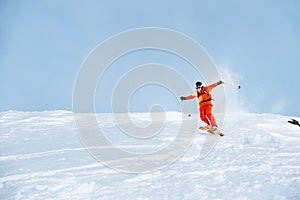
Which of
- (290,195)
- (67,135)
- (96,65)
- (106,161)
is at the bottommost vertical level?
(290,195)

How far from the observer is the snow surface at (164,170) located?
28.4 feet

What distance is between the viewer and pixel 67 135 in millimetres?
16453

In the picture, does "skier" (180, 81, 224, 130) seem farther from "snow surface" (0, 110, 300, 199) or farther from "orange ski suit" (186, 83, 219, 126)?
"snow surface" (0, 110, 300, 199)

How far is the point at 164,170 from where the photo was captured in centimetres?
1035

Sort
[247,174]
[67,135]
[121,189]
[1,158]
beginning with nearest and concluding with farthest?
[121,189] → [247,174] → [1,158] → [67,135]

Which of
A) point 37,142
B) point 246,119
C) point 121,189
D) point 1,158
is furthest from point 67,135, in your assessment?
point 246,119

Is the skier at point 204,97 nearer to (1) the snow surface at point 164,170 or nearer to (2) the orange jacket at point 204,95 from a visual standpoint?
(2) the orange jacket at point 204,95

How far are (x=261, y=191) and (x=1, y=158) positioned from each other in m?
10.3

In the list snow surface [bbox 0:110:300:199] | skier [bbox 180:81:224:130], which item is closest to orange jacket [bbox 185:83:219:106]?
skier [bbox 180:81:224:130]

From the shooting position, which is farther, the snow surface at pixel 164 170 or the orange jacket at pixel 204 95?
the orange jacket at pixel 204 95

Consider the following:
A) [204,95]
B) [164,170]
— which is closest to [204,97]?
[204,95]

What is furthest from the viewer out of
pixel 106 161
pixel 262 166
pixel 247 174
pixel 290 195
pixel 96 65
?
pixel 96 65

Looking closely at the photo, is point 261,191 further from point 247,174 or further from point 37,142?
point 37,142

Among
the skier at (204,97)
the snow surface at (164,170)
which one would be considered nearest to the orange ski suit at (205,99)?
the skier at (204,97)
